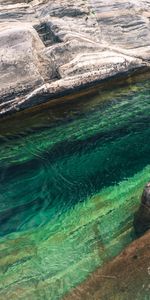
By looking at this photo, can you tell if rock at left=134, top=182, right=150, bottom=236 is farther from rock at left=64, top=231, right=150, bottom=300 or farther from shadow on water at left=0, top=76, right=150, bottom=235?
shadow on water at left=0, top=76, right=150, bottom=235

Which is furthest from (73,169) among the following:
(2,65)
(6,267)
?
(2,65)

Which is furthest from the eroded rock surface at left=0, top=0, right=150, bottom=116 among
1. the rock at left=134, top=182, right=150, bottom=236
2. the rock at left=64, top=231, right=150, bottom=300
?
Result: the rock at left=64, top=231, right=150, bottom=300

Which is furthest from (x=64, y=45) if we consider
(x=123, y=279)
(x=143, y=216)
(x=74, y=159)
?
(x=123, y=279)

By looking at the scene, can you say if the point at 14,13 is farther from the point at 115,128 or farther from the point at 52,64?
the point at 115,128

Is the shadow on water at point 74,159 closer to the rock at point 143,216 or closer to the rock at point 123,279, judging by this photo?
the rock at point 143,216

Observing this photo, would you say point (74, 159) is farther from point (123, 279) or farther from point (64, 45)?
point (64, 45)
